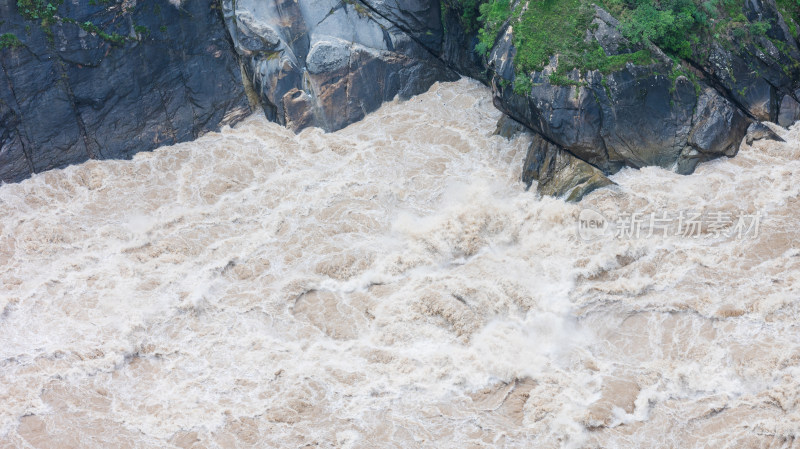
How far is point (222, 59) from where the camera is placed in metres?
19.6

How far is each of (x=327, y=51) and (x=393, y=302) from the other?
27.8 ft

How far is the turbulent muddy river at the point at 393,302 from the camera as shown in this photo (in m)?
12.1

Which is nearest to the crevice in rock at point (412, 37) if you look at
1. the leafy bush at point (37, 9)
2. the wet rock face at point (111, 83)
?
the wet rock face at point (111, 83)

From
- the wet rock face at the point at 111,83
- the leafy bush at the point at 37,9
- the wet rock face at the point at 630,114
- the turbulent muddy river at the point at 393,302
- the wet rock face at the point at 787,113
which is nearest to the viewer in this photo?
the turbulent muddy river at the point at 393,302

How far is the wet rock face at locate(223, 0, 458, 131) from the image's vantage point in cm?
1925

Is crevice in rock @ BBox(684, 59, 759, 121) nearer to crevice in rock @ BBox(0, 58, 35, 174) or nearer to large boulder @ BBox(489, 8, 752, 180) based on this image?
large boulder @ BBox(489, 8, 752, 180)

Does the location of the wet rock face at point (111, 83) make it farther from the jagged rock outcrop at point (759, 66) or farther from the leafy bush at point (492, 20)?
the jagged rock outcrop at point (759, 66)

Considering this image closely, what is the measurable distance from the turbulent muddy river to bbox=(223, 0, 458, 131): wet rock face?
136 centimetres

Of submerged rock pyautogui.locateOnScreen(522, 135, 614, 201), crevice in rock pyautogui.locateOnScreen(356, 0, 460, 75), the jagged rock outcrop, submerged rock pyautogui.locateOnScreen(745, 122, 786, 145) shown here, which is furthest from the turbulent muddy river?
crevice in rock pyautogui.locateOnScreen(356, 0, 460, 75)

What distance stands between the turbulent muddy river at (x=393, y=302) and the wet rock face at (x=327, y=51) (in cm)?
136

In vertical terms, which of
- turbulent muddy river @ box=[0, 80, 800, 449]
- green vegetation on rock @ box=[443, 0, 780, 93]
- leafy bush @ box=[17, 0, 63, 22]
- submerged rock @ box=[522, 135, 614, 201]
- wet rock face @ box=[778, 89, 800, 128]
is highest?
leafy bush @ box=[17, 0, 63, 22]

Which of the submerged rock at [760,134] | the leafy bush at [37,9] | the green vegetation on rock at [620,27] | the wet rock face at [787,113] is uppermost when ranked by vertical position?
the leafy bush at [37,9]

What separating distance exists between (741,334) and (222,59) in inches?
594

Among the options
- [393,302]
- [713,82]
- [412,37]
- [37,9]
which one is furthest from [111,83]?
[713,82]
